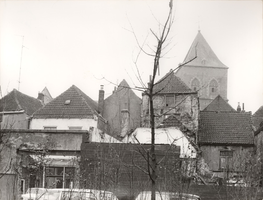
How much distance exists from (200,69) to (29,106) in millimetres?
37948

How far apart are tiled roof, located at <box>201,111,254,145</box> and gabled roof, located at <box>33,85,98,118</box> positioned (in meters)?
9.90

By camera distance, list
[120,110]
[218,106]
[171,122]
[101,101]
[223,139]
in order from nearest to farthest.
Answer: [171,122] → [223,139] → [101,101] → [120,110] → [218,106]

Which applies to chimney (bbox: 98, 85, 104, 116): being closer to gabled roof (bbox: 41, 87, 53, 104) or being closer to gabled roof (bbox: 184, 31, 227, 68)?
gabled roof (bbox: 41, 87, 53, 104)

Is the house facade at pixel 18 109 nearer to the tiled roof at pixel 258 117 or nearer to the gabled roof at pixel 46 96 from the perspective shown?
the gabled roof at pixel 46 96

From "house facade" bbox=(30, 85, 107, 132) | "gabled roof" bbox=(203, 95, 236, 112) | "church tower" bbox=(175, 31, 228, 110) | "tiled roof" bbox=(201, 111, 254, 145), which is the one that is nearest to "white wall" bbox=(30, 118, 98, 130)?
"house facade" bbox=(30, 85, 107, 132)

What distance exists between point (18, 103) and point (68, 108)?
→ 458 centimetres

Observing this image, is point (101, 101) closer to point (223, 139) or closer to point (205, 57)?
point (223, 139)

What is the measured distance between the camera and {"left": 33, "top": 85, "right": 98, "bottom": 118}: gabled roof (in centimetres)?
3222

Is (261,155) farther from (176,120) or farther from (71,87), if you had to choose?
(71,87)

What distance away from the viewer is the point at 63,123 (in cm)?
3206

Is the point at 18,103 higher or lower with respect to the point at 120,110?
lower

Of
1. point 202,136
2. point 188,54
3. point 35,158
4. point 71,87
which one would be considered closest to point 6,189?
point 35,158

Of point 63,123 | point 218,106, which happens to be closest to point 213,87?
point 218,106

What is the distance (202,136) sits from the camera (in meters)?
34.2
